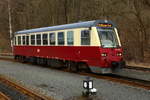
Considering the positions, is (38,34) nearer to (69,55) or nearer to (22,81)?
(69,55)

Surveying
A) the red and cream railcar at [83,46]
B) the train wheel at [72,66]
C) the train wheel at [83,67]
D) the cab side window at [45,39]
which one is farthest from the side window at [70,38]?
the cab side window at [45,39]

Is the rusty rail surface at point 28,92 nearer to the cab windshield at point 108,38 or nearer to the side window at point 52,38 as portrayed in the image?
the cab windshield at point 108,38

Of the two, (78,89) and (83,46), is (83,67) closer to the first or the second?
(83,46)

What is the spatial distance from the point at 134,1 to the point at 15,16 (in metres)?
28.5

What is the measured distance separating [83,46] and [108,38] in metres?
1.47

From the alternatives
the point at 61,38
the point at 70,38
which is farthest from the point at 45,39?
the point at 70,38

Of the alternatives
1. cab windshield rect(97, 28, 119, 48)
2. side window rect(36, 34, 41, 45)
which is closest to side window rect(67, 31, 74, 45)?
cab windshield rect(97, 28, 119, 48)

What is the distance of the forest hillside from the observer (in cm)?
2316

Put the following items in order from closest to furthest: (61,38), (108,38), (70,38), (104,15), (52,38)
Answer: (108,38), (70,38), (61,38), (52,38), (104,15)

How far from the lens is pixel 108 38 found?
14703mm

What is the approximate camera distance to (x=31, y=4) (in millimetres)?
39500

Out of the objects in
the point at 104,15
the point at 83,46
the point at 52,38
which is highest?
the point at 104,15

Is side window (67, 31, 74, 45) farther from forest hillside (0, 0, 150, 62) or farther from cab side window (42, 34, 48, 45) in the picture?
forest hillside (0, 0, 150, 62)

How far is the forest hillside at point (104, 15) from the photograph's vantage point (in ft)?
76.0
